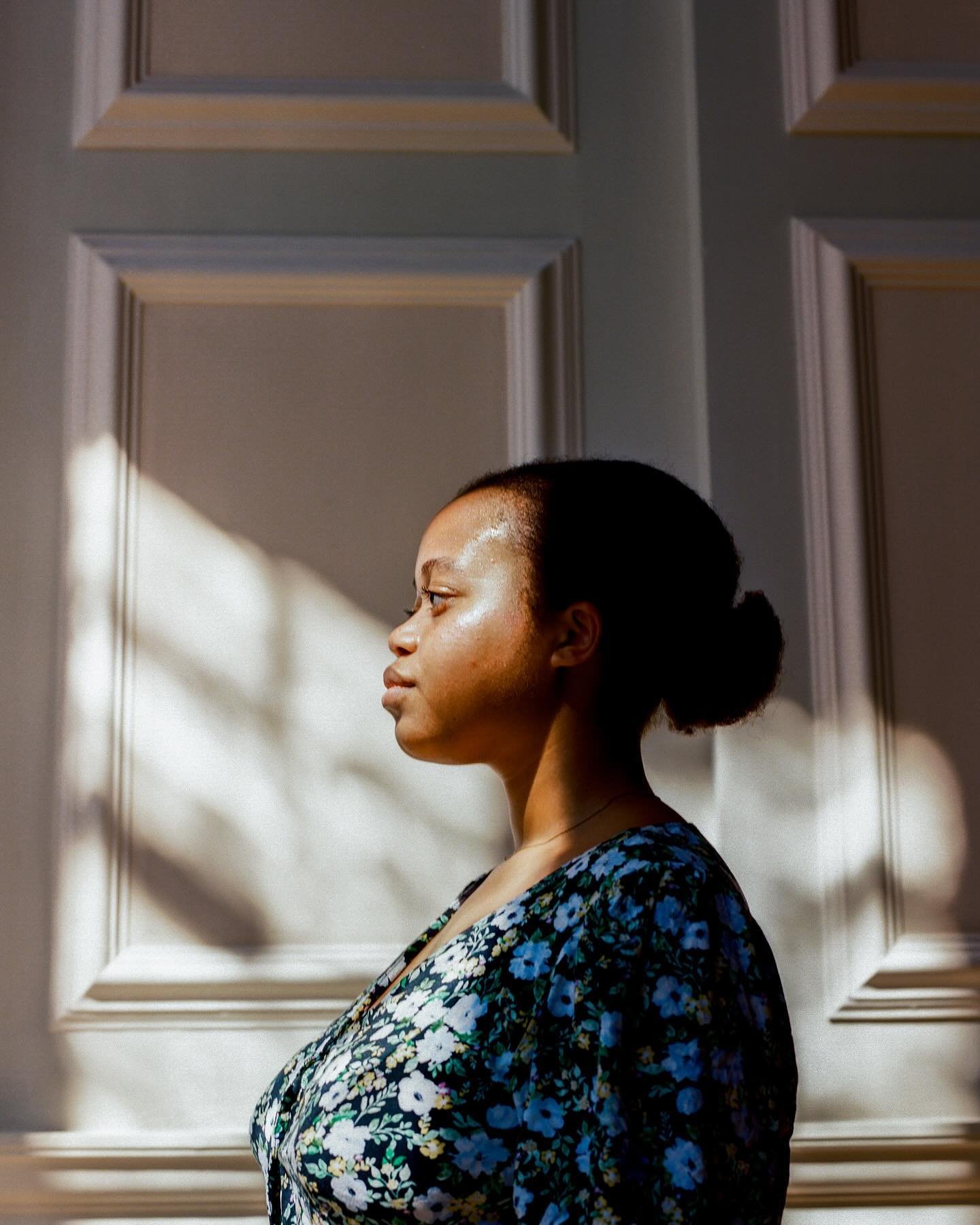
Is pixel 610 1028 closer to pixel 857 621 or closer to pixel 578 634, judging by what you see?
pixel 578 634

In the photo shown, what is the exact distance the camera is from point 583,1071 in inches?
35.7

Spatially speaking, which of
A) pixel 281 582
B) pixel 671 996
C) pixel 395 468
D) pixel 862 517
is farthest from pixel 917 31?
pixel 671 996

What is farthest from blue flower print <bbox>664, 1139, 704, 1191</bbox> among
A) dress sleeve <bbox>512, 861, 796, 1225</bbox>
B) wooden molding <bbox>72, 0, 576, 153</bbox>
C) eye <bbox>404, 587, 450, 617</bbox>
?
wooden molding <bbox>72, 0, 576, 153</bbox>

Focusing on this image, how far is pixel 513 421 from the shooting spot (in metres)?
1.76

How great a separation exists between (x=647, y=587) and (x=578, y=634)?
70 mm

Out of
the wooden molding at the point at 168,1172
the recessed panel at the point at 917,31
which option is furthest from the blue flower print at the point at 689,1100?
the recessed panel at the point at 917,31

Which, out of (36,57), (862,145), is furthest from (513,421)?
(36,57)

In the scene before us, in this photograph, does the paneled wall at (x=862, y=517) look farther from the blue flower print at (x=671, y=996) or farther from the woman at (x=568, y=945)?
the blue flower print at (x=671, y=996)

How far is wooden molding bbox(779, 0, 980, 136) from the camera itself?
1.82 metres

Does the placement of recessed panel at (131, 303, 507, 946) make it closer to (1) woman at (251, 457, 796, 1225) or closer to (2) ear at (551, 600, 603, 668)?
(1) woman at (251, 457, 796, 1225)

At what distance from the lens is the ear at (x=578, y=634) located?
3.67 feet

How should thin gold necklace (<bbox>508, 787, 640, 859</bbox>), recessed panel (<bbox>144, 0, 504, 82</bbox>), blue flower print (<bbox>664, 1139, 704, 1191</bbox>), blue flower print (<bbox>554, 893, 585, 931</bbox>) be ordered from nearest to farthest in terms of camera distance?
1. blue flower print (<bbox>664, 1139, 704, 1191</bbox>)
2. blue flower print (<bbox>554, 893, 585, 931</bbox>)
3. thin gold necklace (<bbox>508, 787, 640, 859</bbox>)
4. recessed panel (<bbox>144, 0, 504, 82</bbox>)

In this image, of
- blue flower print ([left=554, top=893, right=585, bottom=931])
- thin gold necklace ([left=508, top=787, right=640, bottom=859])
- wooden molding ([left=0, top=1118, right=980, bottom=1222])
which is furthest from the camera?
wooden molding ([left=0, top=1118, right=980, bottom=1222])

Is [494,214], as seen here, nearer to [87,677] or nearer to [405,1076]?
[87,677]
